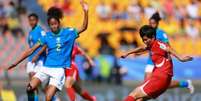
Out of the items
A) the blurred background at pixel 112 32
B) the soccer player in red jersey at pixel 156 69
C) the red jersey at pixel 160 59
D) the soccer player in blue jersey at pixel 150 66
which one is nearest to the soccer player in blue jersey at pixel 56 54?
the soccer player in red jersey at pixel 156 69

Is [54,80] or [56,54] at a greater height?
[56,54]

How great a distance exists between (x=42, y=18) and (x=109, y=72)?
4.77 m

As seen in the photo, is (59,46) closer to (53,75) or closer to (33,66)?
(53,75)

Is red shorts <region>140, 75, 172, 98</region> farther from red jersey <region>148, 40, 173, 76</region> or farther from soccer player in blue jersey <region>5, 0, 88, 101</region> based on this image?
soccer player in blue jersey <region>5, 0, 88, 101</region>

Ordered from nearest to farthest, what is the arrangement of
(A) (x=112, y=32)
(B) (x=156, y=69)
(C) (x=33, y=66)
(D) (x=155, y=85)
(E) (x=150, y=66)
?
(D) (x=155, y=85) → (B) (x=156, y=69) → (C) (x=33, y=66) → (E) (x=150, y=66) → (A) (x=112, y=32)

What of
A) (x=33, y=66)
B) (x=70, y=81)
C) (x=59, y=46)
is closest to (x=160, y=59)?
(x=59, y=46)

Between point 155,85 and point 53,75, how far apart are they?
1752 mm

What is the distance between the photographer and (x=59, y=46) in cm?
1096

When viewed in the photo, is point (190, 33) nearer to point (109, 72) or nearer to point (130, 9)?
point (130, 9)

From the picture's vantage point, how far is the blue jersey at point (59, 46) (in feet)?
35.9

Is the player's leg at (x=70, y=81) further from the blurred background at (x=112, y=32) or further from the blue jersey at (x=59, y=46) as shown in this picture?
the blurred background at (x=112, y=32)

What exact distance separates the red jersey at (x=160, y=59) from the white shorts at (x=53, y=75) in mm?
1603

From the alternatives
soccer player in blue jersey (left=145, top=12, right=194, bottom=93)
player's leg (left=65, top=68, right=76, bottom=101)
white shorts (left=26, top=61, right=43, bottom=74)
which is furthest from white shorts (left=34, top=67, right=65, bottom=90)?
soccer player in blue jersey (left=145, top=12, right=194, bottom=93)

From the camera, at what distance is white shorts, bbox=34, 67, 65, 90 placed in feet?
35.8
